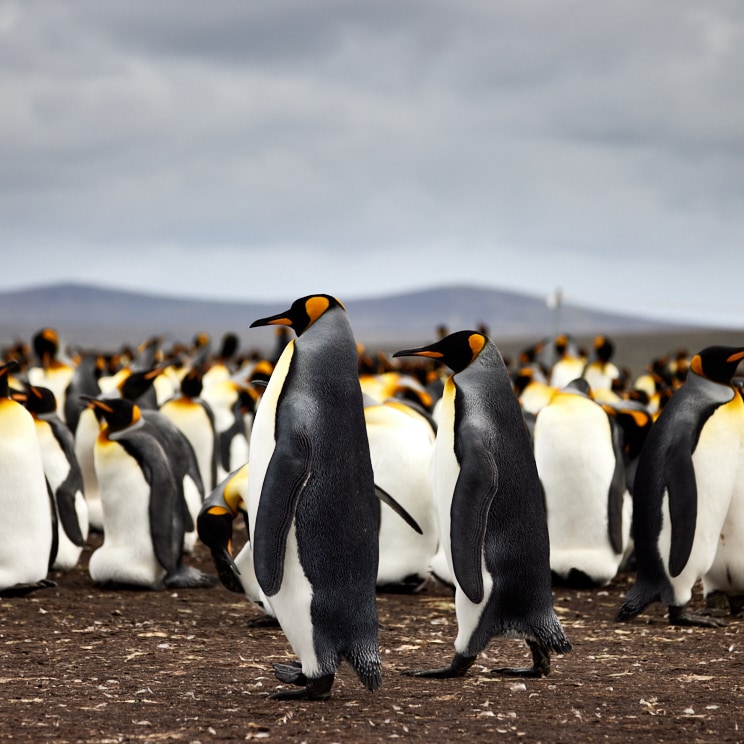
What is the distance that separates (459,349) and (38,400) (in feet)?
13.0

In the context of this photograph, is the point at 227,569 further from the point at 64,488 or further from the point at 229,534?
the point at 64,488

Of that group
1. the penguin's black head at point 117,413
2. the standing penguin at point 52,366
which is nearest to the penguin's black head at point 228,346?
the standing penguin at point 52,366

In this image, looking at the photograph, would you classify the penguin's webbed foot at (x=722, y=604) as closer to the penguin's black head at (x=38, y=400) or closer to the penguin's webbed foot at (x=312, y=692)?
the penguin's webbed foot at (x=312, y=692)

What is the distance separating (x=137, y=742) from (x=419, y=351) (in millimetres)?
1529

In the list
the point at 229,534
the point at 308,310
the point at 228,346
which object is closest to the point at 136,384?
the point at 229,534

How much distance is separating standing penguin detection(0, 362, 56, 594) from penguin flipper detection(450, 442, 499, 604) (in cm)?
266

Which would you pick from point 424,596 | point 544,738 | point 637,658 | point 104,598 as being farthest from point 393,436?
point 544,738

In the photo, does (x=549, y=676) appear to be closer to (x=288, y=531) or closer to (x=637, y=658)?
(x=637, y=658)

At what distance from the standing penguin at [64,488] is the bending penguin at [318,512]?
10.1ft

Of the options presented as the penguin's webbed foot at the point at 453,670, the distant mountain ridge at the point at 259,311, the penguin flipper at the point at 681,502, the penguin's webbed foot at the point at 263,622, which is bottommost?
the penguin's webbed foot at the point at 263,622

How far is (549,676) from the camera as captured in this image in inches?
161

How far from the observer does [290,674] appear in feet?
12.5

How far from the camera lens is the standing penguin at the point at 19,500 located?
18.5 ft

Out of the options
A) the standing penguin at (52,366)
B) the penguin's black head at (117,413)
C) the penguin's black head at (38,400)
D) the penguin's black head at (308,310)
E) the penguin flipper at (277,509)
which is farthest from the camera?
the standing penguin at (52,366)
